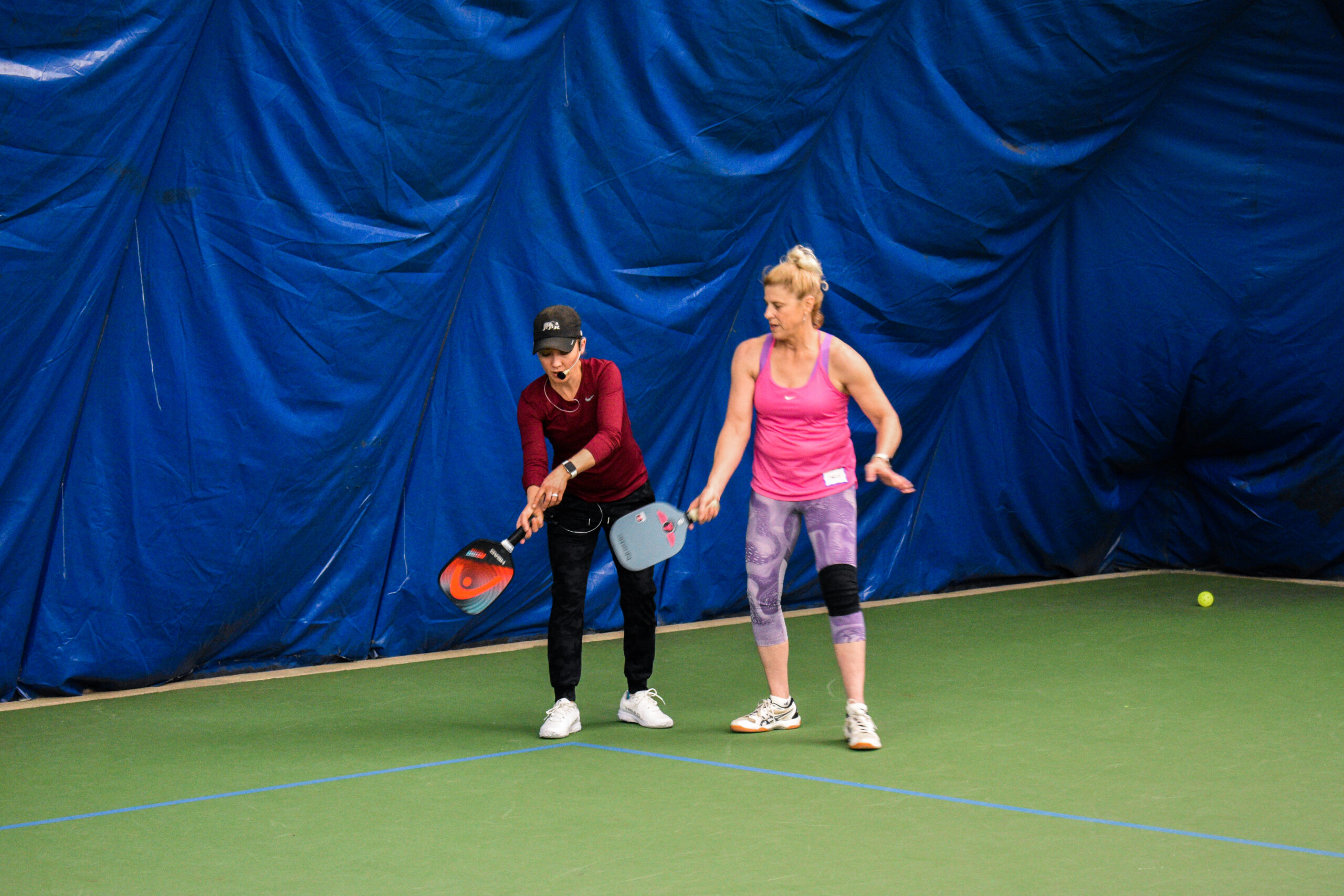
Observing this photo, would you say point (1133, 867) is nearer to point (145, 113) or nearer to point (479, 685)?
point (479, 685)

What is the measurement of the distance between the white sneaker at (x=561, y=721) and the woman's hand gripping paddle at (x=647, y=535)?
566 millimetres

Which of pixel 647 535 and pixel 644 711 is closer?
pixel 647 535

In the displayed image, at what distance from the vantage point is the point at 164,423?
21.1 ft

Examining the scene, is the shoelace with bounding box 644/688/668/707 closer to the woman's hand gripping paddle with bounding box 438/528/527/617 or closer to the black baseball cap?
the woman's hand gripping paddle with bounding box 438/528/527/617

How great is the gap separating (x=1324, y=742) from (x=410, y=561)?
4248mm

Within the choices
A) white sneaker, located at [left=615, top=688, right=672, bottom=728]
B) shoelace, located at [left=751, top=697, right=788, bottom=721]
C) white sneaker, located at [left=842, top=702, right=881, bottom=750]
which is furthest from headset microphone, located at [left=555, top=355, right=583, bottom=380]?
white sneaker, located at [left=842, top=702, right=881, bottom=750]

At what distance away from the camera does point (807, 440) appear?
5.13 m

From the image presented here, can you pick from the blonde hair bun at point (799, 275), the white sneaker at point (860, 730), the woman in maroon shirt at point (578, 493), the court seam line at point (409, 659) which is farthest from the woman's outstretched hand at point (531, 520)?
the court seam line at point (409, 659)

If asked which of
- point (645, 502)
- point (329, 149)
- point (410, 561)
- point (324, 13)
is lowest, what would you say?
point (410, 561)

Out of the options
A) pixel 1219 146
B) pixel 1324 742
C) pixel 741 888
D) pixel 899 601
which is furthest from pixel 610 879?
pixel 1219 146

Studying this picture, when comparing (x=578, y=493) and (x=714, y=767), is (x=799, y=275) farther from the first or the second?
(x=714, y=767)

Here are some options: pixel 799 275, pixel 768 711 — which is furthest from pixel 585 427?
pixel 768 711

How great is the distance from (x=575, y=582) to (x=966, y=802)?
174 cm

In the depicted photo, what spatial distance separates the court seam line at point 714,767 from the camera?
12.9 ft
